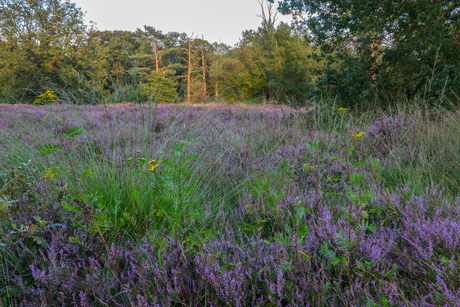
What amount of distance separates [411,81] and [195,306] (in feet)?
22.5

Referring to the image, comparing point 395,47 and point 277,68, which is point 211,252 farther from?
point 277,68

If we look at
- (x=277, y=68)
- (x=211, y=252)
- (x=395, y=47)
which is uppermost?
(x=277, y=68)

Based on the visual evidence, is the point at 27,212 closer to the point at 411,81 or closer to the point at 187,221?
the point at 187,221

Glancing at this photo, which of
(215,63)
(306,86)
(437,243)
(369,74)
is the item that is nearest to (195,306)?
(437,243)

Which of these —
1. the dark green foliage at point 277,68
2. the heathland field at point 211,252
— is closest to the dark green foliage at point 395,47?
the heathland field at point 211,252

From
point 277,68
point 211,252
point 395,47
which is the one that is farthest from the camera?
point 277,68

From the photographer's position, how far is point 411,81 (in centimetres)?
596

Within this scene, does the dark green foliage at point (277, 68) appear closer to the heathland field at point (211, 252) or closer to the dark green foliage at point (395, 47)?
the dark green foliage at point (395, 47)

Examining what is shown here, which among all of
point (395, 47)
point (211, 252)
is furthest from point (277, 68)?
point (211, 252)

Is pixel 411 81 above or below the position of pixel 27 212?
above

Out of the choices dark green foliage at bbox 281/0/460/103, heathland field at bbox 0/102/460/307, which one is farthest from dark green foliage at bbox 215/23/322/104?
heathland field at bbox 0/102/460/307

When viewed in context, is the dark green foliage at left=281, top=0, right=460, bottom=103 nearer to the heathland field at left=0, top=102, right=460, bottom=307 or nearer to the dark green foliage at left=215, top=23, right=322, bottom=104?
the heathland field at left=0, top=102, right=460, bottom=307

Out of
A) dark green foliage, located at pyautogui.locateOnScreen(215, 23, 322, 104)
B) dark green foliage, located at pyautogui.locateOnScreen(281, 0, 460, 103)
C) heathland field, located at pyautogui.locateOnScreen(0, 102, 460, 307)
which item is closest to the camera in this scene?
heathland field, located at pyautogui.locateOnScreen(0, 102, 460, 307)

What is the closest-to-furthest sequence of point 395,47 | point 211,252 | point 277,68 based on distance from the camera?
point 211,252 < point 395,47 < point 277,68
